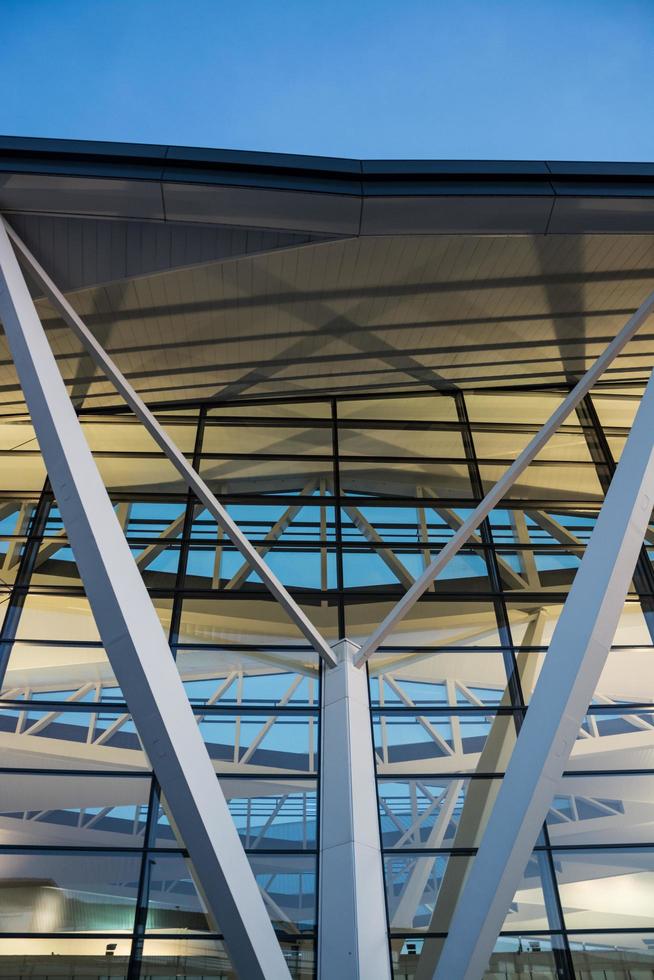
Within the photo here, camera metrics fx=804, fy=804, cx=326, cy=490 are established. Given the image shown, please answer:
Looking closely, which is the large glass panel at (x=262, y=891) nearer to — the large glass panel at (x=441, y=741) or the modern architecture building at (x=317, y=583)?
the modern architecture building at (x=317, y=583)

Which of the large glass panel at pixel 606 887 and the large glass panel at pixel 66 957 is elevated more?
the large glass panel at pixel 606 887

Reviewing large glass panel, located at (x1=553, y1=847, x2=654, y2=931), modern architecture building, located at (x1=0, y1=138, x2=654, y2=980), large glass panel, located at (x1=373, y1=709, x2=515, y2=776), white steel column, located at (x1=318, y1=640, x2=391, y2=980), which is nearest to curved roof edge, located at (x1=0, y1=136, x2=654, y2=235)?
modern architecture building, located at (x1=0, y1=138, x2=654, y2=980)

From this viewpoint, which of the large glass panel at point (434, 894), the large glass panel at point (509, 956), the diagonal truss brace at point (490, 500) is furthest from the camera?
the diagonal truss brace at point (490, 500)

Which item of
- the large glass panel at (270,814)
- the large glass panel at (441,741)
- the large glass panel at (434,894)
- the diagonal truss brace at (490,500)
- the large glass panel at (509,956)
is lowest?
the large glass panel at (509,956)

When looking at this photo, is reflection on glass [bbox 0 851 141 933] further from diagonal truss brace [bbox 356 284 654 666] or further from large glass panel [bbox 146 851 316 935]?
diagonal truss brace [bbox 356 284 654 666]

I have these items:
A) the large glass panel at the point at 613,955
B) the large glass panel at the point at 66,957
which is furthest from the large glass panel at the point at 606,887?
the large glass panel at the point at 66,957

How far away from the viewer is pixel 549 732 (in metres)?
8.52

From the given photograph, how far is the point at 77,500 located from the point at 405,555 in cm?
880

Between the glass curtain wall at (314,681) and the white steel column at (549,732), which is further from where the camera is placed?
the glass curtain wall at (314,681)

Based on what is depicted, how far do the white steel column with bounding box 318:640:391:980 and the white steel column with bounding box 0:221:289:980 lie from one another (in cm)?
198

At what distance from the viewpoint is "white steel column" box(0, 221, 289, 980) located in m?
7.95

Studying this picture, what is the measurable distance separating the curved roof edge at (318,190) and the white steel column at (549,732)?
17.3ft

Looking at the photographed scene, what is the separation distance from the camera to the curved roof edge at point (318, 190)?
1190 centimetres

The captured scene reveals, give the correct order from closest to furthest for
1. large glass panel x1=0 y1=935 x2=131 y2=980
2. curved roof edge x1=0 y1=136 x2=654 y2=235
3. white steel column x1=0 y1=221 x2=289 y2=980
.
A: white steel column x1=0 y1=221 x2=289 y2=980 < large glass panel x1=0 y1=935 x2=131 y2=980 < curved roof edge x1=0 y1=136 x2=654 y2=235
